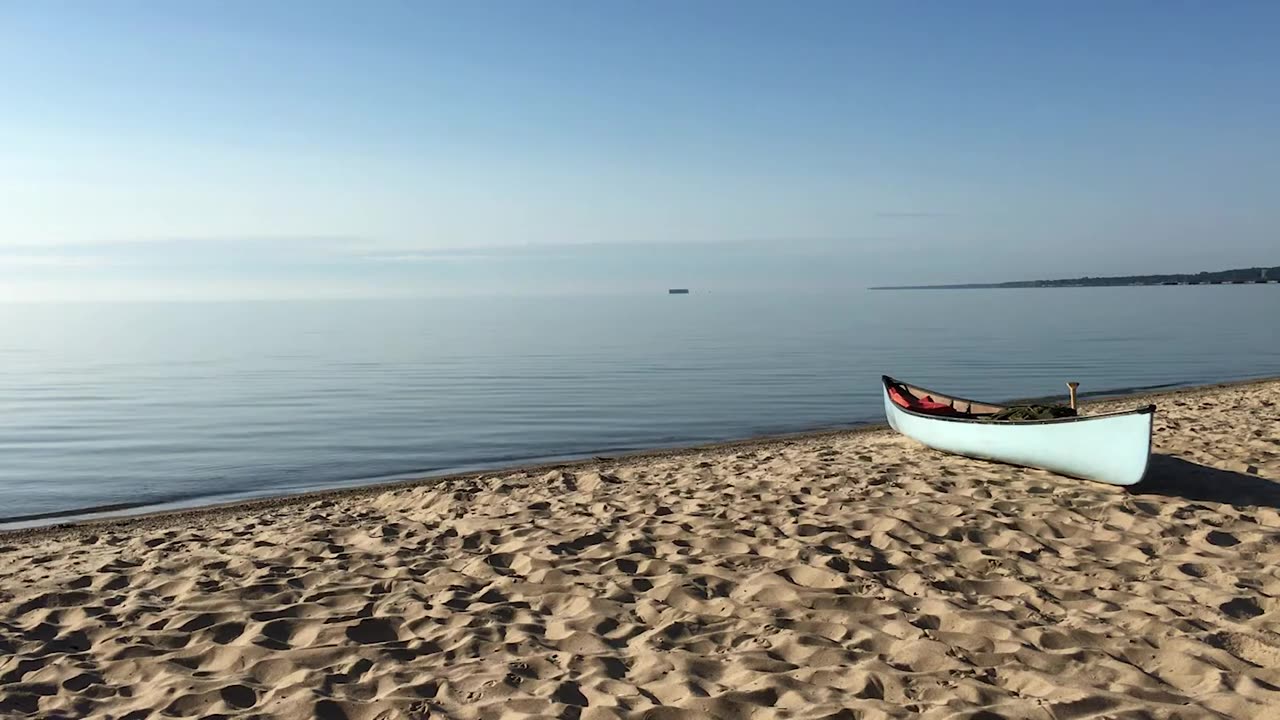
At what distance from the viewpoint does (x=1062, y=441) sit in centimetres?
1090

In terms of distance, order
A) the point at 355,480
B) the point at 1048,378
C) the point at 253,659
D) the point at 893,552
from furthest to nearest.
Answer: the point at 1048,378, the point at 355,480, the point at 893,552, the point at 253,659

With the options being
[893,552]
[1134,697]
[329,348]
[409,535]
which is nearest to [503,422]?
[409,535]

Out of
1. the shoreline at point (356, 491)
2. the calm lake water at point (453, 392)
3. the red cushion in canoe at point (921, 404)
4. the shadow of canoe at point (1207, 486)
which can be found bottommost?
the calm lake water at point (453, 392)

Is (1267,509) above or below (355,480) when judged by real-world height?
above

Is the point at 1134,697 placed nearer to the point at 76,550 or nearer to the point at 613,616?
the point at 613,616

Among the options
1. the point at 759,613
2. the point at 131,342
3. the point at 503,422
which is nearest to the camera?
the point at 759,613

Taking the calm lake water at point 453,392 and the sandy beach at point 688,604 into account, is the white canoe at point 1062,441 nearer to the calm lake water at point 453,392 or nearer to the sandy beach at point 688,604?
the sandy beach at point 688,604

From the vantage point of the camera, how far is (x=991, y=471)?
11547 mm

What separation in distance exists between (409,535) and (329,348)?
43.6 meters

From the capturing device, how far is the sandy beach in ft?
17.9

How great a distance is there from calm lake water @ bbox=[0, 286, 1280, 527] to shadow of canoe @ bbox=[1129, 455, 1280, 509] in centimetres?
1029

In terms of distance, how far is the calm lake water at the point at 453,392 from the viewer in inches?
692

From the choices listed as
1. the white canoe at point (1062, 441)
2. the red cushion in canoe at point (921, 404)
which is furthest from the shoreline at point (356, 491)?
the white canoe at point (1062, 441)

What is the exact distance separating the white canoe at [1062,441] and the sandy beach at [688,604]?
28cm
